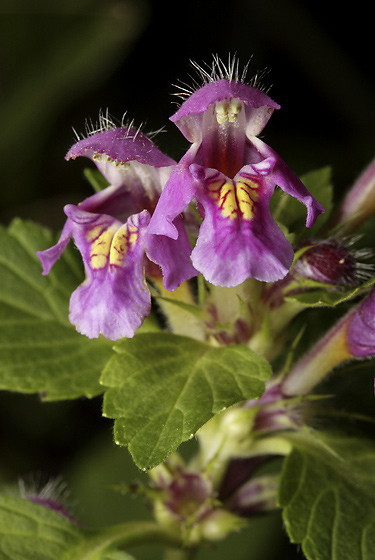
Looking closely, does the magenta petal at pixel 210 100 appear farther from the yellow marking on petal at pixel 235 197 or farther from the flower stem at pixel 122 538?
the flower stem at pixel 122 538

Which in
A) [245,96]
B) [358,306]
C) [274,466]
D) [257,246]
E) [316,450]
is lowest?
[274,466]

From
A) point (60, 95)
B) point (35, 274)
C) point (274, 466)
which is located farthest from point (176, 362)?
point (60, 95)

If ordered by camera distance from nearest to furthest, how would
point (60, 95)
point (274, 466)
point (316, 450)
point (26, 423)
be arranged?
point (316, 450) < point (274, 466) < point (26, 423) < point (60, 95)

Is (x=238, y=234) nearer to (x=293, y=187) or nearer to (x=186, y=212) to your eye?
(x=293, y=187)

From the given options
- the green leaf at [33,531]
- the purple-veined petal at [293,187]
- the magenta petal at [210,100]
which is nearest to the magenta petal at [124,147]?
the magenta petal at [210,100]

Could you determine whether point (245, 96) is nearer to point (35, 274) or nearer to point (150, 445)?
point (150, 445)

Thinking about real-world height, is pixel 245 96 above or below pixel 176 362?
above

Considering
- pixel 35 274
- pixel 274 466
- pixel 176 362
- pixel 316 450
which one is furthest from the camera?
pixel 274 466

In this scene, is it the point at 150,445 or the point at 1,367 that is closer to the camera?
the point at 150,445
